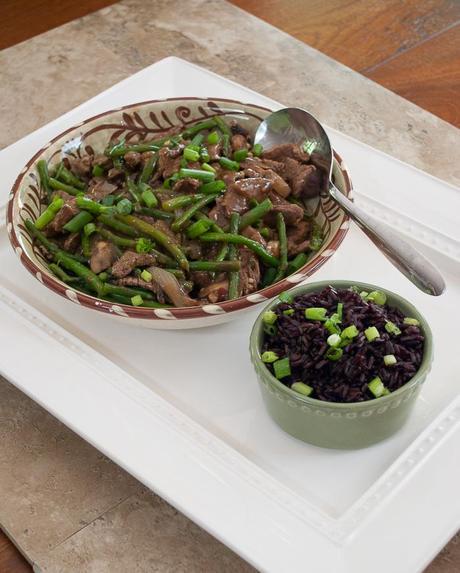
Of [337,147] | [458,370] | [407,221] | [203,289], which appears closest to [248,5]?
[337,147]

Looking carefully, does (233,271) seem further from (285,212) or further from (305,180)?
(305,180)

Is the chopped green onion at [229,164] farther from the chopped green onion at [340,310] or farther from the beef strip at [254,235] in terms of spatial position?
the chopped green onion at [340,310]

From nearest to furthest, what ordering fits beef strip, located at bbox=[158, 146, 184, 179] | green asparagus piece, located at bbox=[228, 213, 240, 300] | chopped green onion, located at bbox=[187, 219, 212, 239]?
green asparagus piece, located at bbox=[228, 213, 240, 300] < chopped green onion, located at bbox=[187, 219, 212, 239] < beef strip, located at bbox=[158, 146, 184, 179]

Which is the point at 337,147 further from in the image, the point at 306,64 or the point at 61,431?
the point at 61,431

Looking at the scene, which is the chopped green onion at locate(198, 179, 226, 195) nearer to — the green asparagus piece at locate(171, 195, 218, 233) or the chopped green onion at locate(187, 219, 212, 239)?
the green asparagus piece at locate(171, 195, 218, 233)

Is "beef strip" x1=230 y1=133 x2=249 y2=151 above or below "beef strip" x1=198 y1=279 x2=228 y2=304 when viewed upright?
above

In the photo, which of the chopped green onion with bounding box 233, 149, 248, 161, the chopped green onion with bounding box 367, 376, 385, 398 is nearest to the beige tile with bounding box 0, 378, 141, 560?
Result: the chopped green onion with bounding box 367, 376, 385, 398
